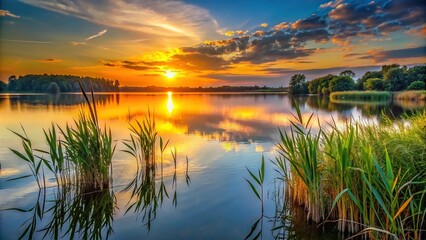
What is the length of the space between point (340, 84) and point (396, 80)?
446 inches

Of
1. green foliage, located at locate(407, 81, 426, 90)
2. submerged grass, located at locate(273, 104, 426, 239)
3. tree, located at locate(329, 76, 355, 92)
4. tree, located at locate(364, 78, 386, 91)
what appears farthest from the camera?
tree, located at locate(329, 76, 355, 92)

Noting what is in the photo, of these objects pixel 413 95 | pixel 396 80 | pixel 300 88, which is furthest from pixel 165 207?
pixel 300 88

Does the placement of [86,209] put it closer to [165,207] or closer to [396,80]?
[165,207]

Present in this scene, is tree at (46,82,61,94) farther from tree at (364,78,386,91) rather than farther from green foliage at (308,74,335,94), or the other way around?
tree at (364,78,386,91)

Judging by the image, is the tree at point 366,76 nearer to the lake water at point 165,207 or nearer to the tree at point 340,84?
the tree at point 340,84

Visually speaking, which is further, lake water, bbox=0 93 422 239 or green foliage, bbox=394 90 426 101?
green foliage, bbox=394 90 426 101

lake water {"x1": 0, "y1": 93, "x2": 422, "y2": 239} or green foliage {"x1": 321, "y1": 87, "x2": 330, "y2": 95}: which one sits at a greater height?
green foliage {"x1": 321, "y1": 87, "x2": 330, "y2": 95}

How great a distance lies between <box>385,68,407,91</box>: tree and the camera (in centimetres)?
4759

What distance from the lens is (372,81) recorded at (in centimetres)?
5097

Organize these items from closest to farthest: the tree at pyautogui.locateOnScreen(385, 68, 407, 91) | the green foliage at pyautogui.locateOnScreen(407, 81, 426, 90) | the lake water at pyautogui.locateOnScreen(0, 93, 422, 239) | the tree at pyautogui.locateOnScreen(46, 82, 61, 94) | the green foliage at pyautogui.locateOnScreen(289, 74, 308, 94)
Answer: the lake water at pyautogui.locateOnScreen(0, 93, 422, 239), the green foliage at pyautogui.locateOnScreen(407, 81, 426, 90), the tree at pyautogui.locateOnScreen(385, 68, 407, 91), the tree at pyautogui.locateOnScreen(46, 82, 61, 94), the green foliage at pyautogui.locateOnScreen(289, 74, 308, 94)

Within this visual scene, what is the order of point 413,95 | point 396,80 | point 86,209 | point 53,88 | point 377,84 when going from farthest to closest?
point 53,88, point 377,84, point 396,80, point 413,95, point 86,209

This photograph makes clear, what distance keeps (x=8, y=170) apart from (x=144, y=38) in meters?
13.3

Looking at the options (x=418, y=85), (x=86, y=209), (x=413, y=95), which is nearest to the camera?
(x=86, y=209)

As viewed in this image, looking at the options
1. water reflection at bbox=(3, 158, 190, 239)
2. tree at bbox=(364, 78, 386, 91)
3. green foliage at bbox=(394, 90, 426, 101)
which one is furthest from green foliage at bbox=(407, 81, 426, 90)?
water reflection at bbox=(3, 158, 190, 239)
